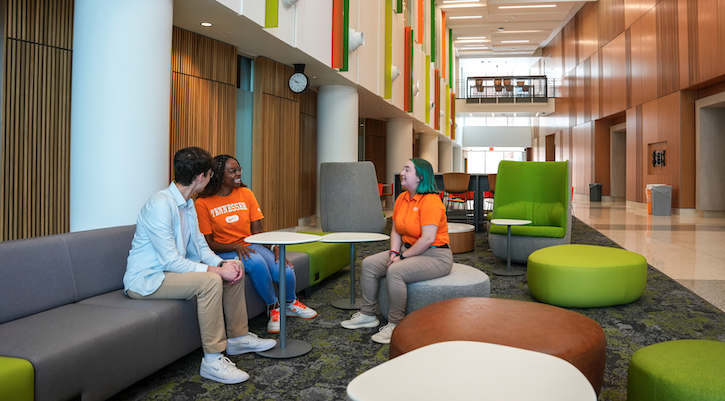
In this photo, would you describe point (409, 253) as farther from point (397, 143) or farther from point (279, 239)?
point (397, 143)

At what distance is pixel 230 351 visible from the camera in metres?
2.72

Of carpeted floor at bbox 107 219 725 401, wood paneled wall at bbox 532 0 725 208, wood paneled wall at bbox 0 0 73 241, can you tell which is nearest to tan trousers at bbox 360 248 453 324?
carpeted floor at bbox 107 219 725 401

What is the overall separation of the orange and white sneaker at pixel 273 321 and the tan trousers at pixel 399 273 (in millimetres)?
559

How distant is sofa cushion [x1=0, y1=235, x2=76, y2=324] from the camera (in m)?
2.16

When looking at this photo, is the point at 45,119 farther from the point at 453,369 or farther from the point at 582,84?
the point at 582,84

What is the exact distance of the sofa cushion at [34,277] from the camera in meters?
2.16

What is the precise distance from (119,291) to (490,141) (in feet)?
92.0

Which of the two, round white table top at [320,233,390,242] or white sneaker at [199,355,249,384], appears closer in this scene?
white sneaker at [199,355,249,384]

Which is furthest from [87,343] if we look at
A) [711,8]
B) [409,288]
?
[711,8]

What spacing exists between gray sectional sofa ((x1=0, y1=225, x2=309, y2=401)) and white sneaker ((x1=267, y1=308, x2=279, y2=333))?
56 centimetres

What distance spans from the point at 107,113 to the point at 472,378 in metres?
3.41

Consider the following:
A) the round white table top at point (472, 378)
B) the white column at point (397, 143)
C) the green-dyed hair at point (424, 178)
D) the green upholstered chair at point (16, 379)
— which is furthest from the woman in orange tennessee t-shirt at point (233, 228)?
the white column at point (397, 143)

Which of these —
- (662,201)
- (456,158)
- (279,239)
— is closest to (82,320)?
(279,239)

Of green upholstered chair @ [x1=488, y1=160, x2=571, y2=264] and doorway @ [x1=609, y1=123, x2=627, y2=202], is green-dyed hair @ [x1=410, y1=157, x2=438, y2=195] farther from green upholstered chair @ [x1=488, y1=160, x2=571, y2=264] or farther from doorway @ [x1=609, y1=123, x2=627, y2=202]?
doorway @ [x1=609, y1=123, x2=627, y2=202]
